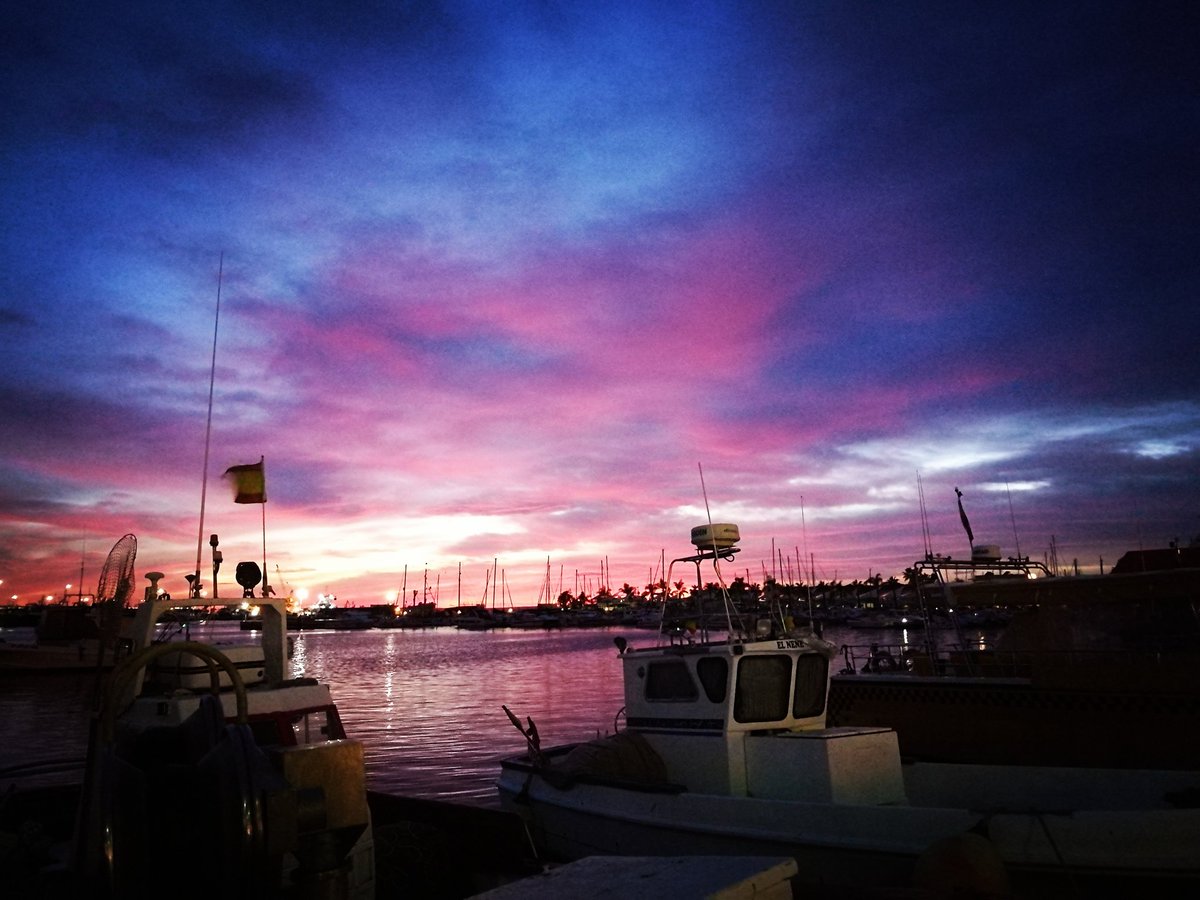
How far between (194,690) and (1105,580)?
15797 mm

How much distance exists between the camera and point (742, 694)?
969 cm

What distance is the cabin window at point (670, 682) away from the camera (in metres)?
10.1

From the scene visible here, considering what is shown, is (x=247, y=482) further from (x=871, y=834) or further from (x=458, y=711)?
(x=458, y=711)

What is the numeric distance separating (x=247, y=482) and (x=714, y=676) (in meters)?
7.36

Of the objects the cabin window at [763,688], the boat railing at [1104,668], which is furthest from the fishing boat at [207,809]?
the boat railing at [1104,668]

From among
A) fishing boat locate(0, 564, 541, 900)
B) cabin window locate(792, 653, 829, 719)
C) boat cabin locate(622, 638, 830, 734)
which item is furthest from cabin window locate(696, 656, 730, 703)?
fishing boat locate(0, 564, 541, 900)

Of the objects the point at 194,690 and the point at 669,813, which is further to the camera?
the point at 669,813

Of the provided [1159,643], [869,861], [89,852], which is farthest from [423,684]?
[89,852]

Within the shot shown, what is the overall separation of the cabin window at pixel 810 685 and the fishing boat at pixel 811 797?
2 cm

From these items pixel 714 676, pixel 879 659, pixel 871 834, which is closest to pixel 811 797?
pixel 871 834

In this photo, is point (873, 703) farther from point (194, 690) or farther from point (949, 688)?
point (194, 690)

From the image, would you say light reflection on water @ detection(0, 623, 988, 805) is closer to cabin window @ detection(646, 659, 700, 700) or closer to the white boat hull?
the white boat hull

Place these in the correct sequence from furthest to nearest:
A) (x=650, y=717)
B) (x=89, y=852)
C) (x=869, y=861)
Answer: (x=650, y=717) < (x=869, y=861) < (x=89, y=852)

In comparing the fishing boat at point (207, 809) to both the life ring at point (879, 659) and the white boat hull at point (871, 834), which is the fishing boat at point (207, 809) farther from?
the life ring at point (879, 659)
